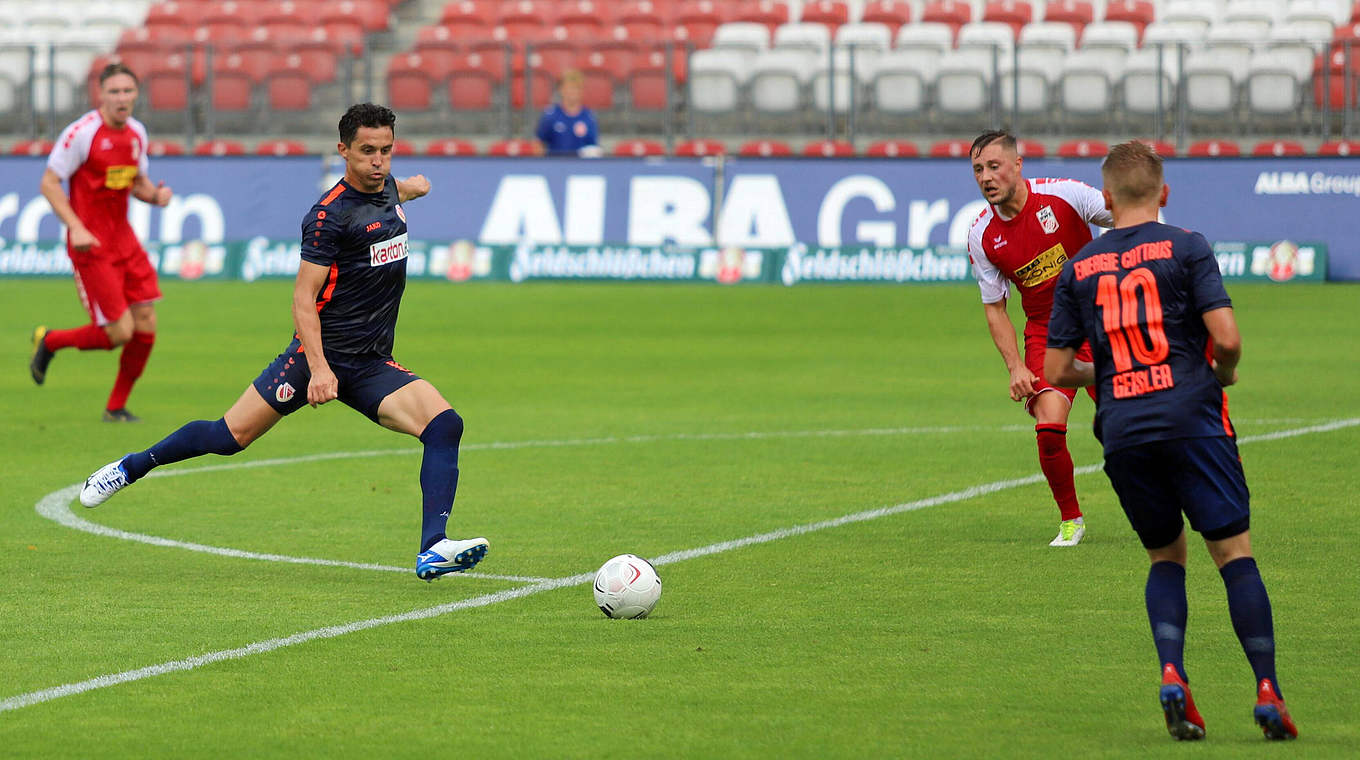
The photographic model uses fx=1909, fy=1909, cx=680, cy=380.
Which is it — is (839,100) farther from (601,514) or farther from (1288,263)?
(601,514)

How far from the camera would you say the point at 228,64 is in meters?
28.0

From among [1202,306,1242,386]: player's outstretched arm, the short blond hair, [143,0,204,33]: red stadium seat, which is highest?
[143,0,204,33]: red stadium seat

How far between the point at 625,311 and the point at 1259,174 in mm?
7819

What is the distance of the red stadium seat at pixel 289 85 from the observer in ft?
91.2

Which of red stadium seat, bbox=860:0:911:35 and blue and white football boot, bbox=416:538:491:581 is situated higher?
red stadium seat, bbox=860:0:911:35

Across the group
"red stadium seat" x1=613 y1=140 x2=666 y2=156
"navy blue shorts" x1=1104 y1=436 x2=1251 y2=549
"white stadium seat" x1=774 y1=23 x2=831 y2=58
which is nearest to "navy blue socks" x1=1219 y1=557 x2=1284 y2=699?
"navy blue shorts" x1=1104 y1=436 x2=1251 y2=549

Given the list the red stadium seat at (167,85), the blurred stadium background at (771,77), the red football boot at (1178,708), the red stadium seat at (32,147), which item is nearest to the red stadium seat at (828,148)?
the blurred stadium background at (771,77)

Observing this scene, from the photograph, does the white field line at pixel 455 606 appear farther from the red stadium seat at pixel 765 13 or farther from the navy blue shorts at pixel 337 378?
the red stadium seat at pixel 765 13

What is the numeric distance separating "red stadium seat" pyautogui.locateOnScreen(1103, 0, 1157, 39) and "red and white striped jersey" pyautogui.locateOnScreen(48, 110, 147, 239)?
1840cm

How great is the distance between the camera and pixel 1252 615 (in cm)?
519

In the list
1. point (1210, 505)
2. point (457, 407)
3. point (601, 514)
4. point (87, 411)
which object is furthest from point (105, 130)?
point (1210, 505)

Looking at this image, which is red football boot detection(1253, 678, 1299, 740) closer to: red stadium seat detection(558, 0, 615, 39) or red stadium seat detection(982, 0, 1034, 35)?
red stadium seat detection(982, 0, 1034, 35)

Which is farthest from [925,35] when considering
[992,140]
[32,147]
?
[992,140]

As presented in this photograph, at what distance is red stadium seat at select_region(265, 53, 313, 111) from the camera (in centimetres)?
2780
